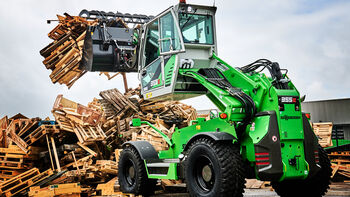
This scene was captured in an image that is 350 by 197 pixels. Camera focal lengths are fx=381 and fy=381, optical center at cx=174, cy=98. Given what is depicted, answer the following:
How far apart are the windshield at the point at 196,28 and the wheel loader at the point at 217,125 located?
22 mm

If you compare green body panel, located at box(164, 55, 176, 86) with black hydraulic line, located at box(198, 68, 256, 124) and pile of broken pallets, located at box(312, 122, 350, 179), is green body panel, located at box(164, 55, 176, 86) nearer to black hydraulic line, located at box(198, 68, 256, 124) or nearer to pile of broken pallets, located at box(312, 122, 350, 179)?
black hydraulic line, located at box(198, 68, 256, 124)

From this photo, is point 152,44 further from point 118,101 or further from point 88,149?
point 118,101

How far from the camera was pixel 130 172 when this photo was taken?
30.8ft

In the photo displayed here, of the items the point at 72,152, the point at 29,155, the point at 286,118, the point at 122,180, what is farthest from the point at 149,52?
the point at 29,155

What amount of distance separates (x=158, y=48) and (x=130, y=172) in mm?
3111

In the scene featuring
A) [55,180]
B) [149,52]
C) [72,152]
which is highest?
A: [149,52]

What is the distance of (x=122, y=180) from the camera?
9.48 meters

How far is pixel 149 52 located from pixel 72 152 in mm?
4931

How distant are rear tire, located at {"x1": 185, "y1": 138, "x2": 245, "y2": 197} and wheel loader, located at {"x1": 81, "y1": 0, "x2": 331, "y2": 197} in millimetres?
16

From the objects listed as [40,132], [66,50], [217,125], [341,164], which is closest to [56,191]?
[40,132]

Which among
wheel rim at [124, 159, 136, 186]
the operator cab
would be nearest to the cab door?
the operator cab

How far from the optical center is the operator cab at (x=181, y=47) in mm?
8055

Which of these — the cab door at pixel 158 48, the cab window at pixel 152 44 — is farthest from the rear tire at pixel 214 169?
the cab window at pixel 152 44

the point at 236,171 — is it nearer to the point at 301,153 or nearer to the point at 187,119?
the point at 301,153
